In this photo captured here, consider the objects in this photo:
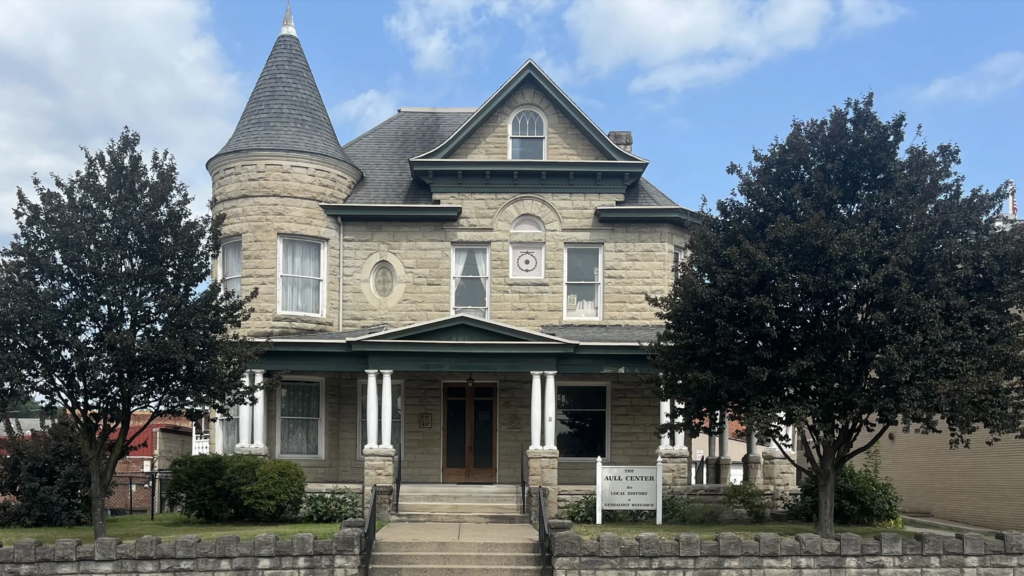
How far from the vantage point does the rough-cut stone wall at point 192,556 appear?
40.7 ft

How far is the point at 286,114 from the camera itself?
877 inches

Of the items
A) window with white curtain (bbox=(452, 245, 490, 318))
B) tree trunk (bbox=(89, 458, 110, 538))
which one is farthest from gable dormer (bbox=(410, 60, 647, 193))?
tree trunk (bbox=(89, 458, 110, 538))

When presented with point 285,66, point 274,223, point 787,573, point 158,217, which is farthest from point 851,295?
point 285,66

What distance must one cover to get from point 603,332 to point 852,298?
7916 millimetres

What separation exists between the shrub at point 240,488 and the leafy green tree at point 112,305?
10.2ft

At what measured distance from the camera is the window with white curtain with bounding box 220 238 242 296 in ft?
71.2

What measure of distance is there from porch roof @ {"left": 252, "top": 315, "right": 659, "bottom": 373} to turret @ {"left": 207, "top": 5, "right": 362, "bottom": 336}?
170cm

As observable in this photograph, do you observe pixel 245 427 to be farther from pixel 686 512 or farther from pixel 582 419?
pixel 686 512

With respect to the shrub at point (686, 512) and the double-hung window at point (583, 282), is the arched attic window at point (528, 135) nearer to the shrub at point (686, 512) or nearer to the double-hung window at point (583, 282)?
the double-hung window at point (583, 282)

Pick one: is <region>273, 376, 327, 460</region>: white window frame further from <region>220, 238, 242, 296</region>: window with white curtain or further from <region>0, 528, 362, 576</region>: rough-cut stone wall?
<region>0, 528, 362, 576</region>: rough-cut stone wall

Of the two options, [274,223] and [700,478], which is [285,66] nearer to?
[274,223]

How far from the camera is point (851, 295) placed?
14.1 m

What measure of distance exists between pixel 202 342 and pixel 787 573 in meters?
9.25

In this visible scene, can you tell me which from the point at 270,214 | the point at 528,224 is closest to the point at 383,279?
the point at 270,214
